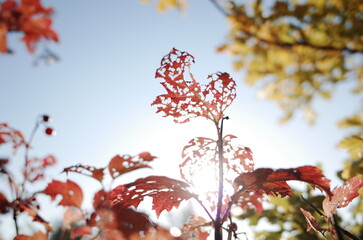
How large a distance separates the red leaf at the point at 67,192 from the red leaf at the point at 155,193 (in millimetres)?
202

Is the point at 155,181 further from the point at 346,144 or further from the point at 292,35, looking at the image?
the point at 292,35

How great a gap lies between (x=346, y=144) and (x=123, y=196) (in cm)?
151

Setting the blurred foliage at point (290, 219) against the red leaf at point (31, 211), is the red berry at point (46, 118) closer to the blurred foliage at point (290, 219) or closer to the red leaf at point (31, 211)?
the red leaf at point (31, 211)

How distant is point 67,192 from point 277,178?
74 centimetres

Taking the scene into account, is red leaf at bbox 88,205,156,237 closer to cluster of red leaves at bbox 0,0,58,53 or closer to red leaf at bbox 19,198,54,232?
red leaf at bbox 19,198,54,232

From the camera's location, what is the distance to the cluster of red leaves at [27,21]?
1.00 meters

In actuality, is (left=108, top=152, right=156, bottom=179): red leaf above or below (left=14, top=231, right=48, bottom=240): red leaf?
above

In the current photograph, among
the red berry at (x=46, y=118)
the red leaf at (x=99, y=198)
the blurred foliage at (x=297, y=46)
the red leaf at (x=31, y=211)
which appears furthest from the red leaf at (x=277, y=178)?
the blurred foliage at (x=297, y=46)

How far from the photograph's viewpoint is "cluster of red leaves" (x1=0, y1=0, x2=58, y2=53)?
100 cm

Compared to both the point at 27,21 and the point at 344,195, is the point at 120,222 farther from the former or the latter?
the point at 27,21

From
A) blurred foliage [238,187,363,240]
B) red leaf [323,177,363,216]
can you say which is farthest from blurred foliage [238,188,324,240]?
red leaf [323,177,363,216]

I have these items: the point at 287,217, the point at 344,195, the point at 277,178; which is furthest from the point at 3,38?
the point at 287,217

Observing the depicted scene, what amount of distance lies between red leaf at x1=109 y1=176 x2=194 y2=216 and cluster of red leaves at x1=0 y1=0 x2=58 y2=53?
69cm

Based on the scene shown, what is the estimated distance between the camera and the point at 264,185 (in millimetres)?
747
